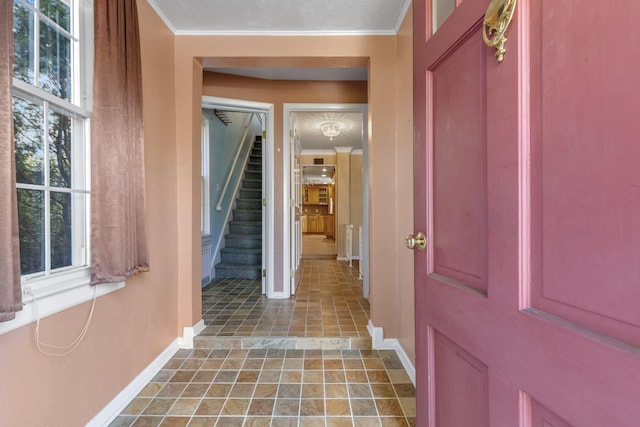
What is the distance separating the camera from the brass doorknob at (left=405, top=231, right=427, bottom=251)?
991 mm

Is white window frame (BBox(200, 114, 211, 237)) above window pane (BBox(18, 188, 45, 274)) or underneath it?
above

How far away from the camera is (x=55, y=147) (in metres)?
1.25

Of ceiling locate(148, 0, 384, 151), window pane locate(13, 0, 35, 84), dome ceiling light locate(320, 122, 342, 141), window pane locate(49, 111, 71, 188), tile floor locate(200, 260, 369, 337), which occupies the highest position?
ceiling locate(148, 0, 384, 151)

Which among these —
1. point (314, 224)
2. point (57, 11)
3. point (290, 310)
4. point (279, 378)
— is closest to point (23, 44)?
point (57, 11)

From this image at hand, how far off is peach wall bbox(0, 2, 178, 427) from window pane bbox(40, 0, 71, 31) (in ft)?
1.59

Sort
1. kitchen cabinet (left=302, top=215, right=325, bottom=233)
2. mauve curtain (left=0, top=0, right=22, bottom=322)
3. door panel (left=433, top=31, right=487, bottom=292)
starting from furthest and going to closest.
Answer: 1. kitchen cabinet (left=302, top=215, right=325, bottom=233)
2. mauve curtain (left=0, top=0, right=22, bottom=322)
3. door panel (left=433, top=31, right=487, bottom=292)

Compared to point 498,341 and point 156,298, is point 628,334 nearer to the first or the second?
point 498,341

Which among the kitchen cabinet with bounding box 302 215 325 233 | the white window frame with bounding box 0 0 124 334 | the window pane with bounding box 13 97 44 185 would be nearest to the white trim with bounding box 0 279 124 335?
the white window frame with bounding box 0 0 124 334

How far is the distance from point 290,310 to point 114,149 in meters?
1.99

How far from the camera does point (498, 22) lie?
646 mm

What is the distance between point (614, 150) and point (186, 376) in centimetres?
224

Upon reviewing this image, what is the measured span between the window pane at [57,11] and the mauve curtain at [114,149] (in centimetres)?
12

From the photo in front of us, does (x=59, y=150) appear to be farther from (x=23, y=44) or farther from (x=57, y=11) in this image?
(x=57, y=11)

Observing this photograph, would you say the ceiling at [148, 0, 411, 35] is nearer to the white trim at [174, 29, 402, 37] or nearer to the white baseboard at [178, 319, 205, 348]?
the white trim at [174, 29, 402, 37]
